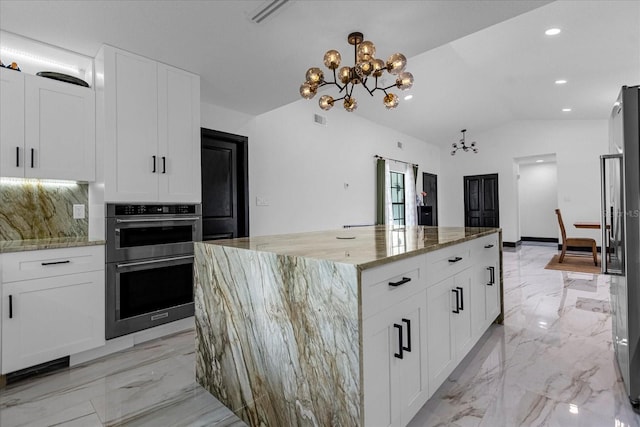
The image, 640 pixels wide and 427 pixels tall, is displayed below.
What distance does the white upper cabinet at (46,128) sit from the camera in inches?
93.7

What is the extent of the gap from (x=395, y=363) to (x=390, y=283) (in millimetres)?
361

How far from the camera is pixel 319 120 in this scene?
5434mm

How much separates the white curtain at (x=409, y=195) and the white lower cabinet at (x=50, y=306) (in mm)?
6705

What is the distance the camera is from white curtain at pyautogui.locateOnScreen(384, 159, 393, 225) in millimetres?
6785

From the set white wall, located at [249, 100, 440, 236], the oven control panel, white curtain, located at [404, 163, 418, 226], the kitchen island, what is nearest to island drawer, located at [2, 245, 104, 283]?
the oven control panel

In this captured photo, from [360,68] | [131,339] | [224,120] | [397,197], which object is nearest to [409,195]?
[397,197]

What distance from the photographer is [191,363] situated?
2443 millimetres

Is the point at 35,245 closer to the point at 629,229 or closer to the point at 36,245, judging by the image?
the point at 36,245

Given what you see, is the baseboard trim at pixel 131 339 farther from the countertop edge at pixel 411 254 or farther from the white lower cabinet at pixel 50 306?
the countertop edge at pixel 411 254

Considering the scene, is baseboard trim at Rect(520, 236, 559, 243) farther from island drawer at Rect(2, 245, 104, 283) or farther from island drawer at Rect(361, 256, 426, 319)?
island drawer at Rect(2, 245, 104, 283)

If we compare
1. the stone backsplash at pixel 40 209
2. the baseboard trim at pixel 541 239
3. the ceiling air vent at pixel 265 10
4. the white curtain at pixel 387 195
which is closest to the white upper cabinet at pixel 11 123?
the stone backsplash at pixel 40 209

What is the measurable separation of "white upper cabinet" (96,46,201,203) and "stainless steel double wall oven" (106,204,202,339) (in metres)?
0.16

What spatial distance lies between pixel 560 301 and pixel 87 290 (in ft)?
16.1

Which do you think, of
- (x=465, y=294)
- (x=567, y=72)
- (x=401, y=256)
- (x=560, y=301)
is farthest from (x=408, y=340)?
(x=567, y=72)
